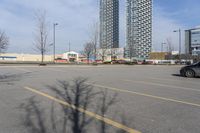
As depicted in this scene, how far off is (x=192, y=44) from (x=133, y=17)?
112ft

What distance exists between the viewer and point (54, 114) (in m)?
6.96

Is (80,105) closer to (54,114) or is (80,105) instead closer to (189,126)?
(54,114)

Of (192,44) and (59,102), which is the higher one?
(192,44)

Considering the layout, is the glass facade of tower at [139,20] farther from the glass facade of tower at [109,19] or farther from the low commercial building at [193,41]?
the low commercial building at [193,41]

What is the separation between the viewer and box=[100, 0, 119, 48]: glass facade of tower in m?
96.2

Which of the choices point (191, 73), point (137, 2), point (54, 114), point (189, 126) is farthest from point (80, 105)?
point (137, 2)

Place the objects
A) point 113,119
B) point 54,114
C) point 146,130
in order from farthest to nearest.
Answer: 1. point 54,114
2. point 113,119
3. point 146,130

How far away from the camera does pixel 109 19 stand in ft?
321

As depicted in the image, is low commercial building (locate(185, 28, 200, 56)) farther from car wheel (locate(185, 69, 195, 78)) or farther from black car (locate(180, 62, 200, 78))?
car wheel (locate(185, 69, 195, 78))

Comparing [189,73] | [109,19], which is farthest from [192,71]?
[109,19]

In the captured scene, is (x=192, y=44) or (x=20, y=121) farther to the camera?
(x=192, y=44)

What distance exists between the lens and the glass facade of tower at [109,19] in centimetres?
9619

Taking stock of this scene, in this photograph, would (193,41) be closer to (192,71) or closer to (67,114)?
(192,71)

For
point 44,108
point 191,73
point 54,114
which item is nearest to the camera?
point 54,114
